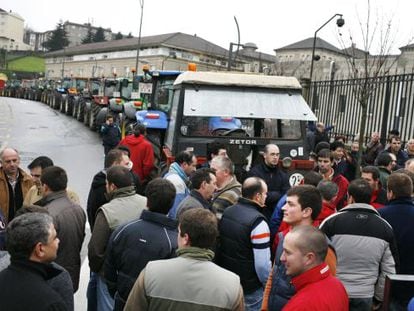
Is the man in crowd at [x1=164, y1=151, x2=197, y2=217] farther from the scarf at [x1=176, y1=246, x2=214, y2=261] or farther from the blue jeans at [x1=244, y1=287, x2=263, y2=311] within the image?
the scarf at [x1=176, y1=246, x2=214, y2=261]

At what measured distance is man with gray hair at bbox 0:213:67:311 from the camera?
255cm

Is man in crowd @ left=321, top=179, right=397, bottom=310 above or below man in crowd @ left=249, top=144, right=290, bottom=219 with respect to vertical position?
below

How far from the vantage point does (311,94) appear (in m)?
17.3

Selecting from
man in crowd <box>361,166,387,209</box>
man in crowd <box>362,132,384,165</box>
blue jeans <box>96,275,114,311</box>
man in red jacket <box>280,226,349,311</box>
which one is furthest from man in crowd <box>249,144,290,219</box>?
man in crowd <box>362,132,384,165</box>

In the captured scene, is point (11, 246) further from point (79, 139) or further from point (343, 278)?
point (79, 139)

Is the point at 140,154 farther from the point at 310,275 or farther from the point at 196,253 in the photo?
the point at 310,275

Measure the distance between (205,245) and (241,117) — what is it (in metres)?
4.86

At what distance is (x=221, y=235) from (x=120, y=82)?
19.1 m

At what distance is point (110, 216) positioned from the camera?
13.8ft

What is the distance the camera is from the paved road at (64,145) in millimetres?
12070

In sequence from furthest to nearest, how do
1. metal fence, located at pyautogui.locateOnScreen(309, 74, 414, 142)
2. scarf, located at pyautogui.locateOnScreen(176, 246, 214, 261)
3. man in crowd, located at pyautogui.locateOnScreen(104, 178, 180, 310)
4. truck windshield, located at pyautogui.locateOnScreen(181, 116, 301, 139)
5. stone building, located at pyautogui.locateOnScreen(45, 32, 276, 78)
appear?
stone building, located at pyautogui.locateOnScreen(45, 32, 276, 78) → metal fence, located at pyautogui.locateOnScreen(309, 74, 414, 142) → truck windshield, located at pyautogui.locateOnScreen(181, 116, 301, 139) → man in crowd, located at pyautogui.locateOnScreen(104, 178, 180, 310) → scarf, located at pyautogui.locateOnScreen(176, 246, 214, 261)

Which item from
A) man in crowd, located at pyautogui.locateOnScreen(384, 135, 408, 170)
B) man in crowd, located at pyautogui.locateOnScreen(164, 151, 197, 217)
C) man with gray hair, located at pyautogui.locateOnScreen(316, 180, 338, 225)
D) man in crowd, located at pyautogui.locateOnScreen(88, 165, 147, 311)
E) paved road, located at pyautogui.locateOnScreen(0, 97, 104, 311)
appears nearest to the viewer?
man in crowd, located at pyautogui.locateOnScreen(88, 165, 147, 311)

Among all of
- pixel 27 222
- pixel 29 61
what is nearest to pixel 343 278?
pixel 27 222

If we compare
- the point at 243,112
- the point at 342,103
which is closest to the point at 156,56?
the point at 342,103
